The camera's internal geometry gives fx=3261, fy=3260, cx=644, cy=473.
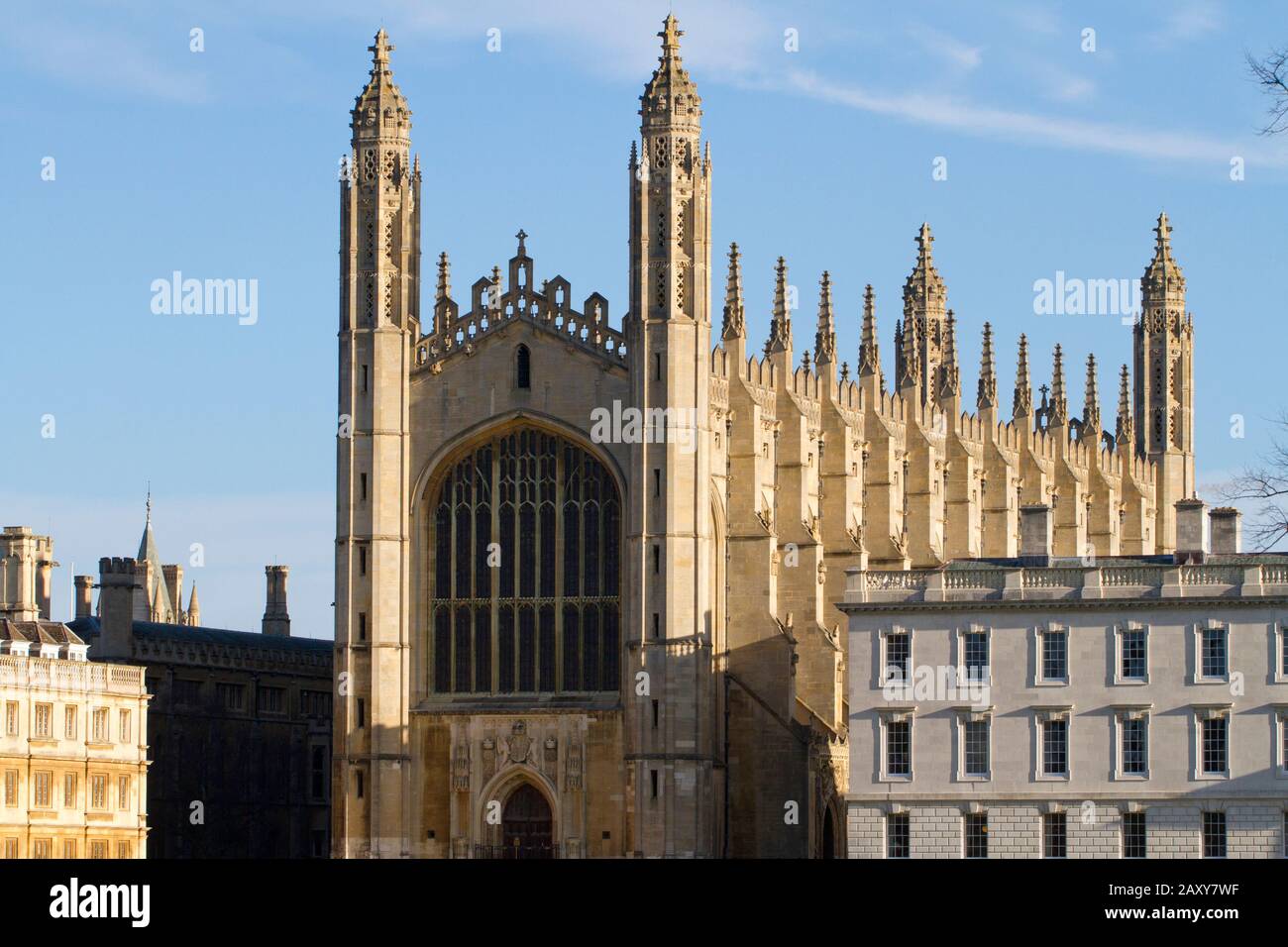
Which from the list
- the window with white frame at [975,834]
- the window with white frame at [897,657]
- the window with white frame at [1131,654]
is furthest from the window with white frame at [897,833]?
the window with white frame at [1131,654]

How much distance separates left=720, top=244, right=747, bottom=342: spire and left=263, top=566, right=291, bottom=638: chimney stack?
36.4 metres

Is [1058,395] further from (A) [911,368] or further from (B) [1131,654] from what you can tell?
(B) [1131,654]

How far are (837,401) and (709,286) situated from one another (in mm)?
11765

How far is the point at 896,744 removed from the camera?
87812 millimetres

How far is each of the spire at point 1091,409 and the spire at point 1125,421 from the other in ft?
7.04

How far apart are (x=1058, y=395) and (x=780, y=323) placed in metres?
29.7

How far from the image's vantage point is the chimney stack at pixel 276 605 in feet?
440

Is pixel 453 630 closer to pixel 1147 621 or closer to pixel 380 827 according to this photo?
pixel 380 827

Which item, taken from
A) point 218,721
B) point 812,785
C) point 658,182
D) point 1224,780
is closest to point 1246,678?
point 1224,780

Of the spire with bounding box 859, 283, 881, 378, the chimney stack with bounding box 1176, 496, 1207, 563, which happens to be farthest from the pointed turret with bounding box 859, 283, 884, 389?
the chimney stack with bounding box 1176, 496, 1207, 563

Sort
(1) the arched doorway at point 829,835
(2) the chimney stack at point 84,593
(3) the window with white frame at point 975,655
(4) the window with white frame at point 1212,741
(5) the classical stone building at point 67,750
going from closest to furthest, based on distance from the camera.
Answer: (4) the window with white frame at point 1212,741 → (3) the window with white frame at point 975,655 → (1) the arched doorway at point 829,835 → (5) the classical stone building at point 67,750 → (2) the chimney stack at point 84,593

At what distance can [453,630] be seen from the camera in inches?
3848

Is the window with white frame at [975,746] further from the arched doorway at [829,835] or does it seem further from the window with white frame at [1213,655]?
the arched doorway at [829,835]

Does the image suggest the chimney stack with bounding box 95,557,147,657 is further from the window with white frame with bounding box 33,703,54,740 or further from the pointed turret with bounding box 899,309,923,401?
the pointed turret with bounding box 899,309,923,401
